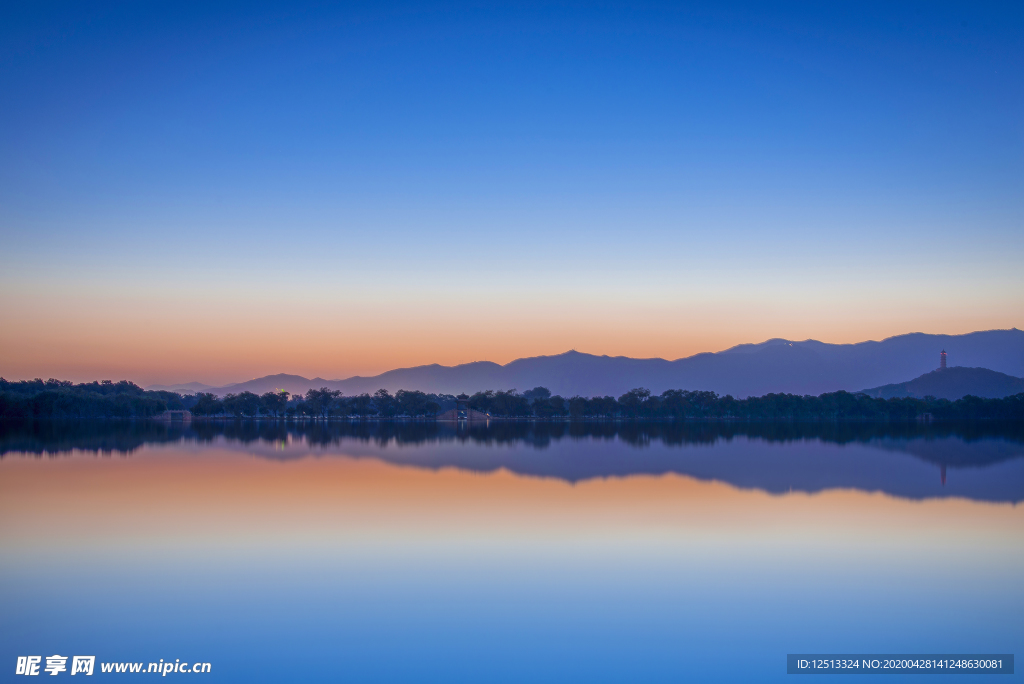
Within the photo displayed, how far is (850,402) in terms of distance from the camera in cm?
8256

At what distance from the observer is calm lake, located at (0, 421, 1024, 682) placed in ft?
20.3

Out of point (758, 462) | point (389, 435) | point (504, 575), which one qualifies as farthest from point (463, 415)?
point (504, 575)

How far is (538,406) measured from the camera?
9338cm

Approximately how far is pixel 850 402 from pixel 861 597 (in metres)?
84.9

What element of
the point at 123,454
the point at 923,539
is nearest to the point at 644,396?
the point at 123,454

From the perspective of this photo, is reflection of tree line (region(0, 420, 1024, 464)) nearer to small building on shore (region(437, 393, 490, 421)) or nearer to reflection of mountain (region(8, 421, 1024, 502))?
reflection of mountain (region(8, 421, 1024, 502))

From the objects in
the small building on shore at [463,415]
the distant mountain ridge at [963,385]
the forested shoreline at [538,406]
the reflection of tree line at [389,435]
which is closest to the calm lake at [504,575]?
the reflection of tree line at [389,435]

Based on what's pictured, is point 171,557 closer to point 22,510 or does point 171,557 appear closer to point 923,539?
point 22,510

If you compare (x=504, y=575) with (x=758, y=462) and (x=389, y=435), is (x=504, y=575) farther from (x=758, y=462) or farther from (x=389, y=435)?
(x=389, y=435)

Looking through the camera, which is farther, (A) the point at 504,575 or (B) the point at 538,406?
(B) the point at 538,406

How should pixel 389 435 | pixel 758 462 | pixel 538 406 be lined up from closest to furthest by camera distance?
pixel 758 462 → pixel 389 435 → pixel 538 406

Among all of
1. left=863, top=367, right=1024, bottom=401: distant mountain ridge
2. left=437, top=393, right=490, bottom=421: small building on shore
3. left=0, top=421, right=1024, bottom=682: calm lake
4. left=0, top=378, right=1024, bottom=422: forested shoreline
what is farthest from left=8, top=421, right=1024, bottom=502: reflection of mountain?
left=863, top=367, right=1024, bottom=401: distant mountain ridge

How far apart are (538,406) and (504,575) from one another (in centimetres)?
8524

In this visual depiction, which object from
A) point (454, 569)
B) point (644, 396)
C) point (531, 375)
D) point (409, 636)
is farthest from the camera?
point (531, 375)
